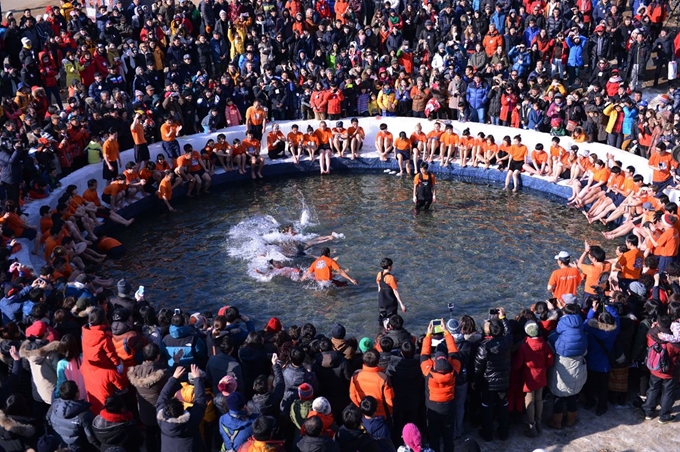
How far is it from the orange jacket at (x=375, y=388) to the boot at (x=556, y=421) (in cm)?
266

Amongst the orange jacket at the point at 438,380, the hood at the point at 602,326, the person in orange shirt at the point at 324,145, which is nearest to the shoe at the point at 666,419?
the hood at the point at 602,326

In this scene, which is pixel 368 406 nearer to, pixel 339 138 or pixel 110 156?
pixel 110 156

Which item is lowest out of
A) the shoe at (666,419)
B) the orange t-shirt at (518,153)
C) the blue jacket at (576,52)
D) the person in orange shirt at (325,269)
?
the shoe at (666,419)

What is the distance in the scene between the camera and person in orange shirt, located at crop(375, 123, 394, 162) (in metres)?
21.8

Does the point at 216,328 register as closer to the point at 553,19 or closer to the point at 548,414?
the point at 548,414

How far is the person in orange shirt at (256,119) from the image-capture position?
21594mm

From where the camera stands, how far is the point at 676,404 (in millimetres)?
11375

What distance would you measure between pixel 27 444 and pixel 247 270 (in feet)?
25.2

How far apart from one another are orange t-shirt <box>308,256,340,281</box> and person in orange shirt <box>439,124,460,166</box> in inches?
293

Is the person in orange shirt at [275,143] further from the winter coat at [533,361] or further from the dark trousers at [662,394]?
the dark trousers at [662,394]

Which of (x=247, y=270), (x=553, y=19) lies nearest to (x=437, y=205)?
(x=247, y=270)

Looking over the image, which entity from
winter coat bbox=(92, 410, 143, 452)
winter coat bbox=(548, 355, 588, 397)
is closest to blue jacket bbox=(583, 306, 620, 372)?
winter coat bbox=(548, 355, 588, 397)

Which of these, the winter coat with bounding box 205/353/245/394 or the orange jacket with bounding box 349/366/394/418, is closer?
the orange jacket with bounding box 349/366/394/418

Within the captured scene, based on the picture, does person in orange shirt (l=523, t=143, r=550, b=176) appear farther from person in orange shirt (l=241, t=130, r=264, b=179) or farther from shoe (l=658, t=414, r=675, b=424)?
shoe (l=658, t=414, r=675, b=424)
